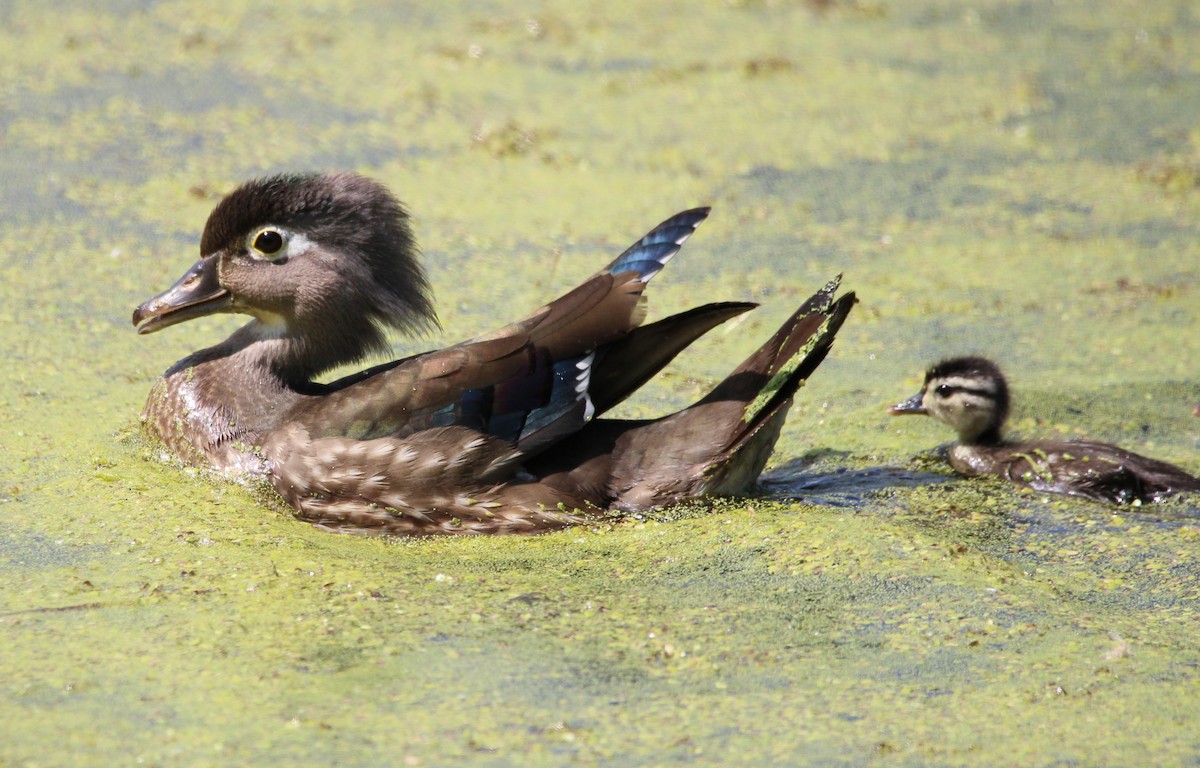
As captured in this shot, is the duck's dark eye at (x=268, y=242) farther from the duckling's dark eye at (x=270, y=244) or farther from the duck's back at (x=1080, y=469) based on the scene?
the duck's back at (x=1080, y=469)

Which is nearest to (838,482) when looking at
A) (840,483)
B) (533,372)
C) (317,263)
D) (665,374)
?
(840,483)

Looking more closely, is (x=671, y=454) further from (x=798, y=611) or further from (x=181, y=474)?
(x=181, y=474)

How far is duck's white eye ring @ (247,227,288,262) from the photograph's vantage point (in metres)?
4.88

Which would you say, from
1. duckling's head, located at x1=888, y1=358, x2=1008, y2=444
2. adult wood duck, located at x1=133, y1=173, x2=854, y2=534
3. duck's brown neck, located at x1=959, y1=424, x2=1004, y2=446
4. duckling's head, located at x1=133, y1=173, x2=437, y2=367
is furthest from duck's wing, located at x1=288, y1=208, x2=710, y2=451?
duck's brown neck, located at x1=959, y1=424, x2=1004, y2=446

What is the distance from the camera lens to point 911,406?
562 cm

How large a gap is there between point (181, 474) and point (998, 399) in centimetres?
290

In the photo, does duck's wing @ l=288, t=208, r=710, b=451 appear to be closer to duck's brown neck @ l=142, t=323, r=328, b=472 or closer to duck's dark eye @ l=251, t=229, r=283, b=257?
duck's brown neck @ l=142, t=323, r=328, b=472

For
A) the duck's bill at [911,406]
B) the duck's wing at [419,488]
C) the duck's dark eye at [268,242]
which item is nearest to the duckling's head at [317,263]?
the duck's dark eye at [268,242]

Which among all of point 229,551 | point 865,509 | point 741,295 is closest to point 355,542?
point 229,551

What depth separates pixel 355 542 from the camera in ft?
14.5

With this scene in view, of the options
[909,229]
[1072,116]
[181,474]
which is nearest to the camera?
[181,474]

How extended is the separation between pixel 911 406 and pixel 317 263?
2254 mm

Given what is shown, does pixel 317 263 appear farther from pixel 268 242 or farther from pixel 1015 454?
pixel 1015 454

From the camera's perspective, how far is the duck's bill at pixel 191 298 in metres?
4.98
